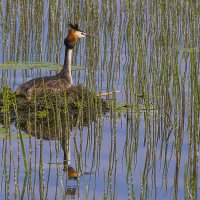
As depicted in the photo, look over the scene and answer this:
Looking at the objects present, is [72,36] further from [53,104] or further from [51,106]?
[51,106]

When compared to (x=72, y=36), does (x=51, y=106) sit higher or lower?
lower

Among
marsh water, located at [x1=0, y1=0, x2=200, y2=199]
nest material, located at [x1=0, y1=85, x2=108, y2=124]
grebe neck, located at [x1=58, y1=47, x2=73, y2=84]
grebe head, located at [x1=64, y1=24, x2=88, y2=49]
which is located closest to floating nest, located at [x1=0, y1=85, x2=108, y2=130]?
nest material, located at [x1=0, y1=85, x2=108, y2=124]

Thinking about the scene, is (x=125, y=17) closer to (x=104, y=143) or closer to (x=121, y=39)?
(x=121, y=39)

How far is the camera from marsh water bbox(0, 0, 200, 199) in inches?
254

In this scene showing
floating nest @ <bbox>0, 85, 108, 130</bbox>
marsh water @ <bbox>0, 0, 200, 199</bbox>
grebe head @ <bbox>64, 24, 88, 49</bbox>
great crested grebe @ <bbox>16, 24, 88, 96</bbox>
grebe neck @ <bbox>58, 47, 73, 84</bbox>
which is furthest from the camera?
grebe head @ <bbox>64, 24, 88, 49</bbox>

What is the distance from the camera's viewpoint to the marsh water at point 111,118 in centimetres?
644

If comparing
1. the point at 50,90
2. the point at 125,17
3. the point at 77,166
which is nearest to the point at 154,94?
the point at 50,90

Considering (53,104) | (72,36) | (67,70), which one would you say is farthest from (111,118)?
(72,36)

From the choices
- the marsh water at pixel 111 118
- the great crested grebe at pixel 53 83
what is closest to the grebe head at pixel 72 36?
the great crested grebe at pixel 53 83

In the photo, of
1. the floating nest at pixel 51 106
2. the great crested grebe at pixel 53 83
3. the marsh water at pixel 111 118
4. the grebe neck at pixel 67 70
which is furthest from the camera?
the grebe neck at pixel 67 70

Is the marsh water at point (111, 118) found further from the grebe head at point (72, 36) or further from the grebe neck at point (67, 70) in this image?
the grebe head at point (72, 36)

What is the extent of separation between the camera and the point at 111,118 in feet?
26.2

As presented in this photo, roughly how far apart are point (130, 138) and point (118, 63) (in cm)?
291

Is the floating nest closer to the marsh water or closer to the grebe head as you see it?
the marsh water
